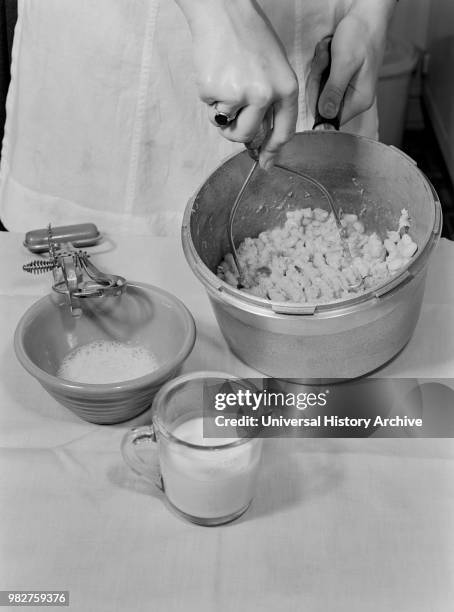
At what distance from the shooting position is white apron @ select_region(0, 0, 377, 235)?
0.91 metres

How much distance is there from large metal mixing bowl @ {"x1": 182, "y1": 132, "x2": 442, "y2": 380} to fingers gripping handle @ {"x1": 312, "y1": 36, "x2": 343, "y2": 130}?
0.04 m

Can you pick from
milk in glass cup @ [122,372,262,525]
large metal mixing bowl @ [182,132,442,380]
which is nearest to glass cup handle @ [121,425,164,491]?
milk in glass cup @ [122,372,262,525]

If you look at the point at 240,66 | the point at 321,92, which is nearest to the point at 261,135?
the point at 240,66

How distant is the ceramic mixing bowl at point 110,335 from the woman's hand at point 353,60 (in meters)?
0.30

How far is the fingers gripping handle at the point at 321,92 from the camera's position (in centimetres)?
83

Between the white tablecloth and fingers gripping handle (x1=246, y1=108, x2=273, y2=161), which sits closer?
the white tablecloth

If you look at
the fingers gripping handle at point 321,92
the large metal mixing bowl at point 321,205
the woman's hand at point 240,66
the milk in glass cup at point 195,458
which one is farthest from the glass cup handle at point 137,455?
the fingers gripping handle at point 321,92

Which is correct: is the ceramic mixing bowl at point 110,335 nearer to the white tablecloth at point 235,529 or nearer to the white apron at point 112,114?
the white tablecloth at point 235,529

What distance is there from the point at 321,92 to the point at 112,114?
284mm

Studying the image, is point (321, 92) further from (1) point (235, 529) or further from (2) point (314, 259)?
(1) point (235, 529)

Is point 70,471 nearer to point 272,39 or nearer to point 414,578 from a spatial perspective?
point 414,578

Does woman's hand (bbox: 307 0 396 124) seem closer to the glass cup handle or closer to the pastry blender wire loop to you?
the pastry blender wire loop

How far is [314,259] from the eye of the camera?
0.79 m

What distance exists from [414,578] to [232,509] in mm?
141
